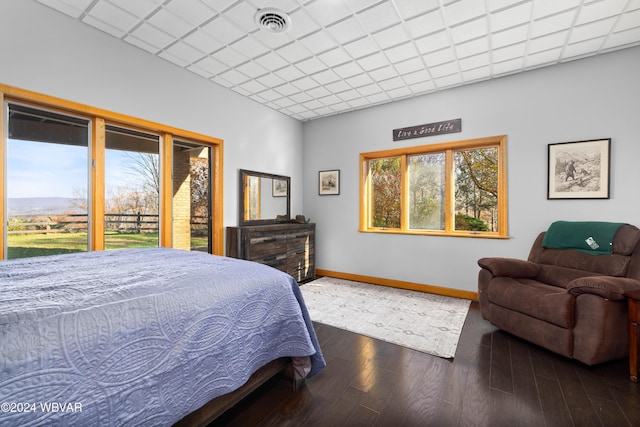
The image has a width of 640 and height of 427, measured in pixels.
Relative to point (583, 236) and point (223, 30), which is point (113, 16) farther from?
point (583, 236)

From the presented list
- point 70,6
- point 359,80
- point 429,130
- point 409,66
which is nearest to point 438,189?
point 429,130

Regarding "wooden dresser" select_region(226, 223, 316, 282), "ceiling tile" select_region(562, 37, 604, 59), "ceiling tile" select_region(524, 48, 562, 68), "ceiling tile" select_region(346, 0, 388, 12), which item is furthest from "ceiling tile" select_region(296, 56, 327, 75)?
"ceiling tile" select_region(562, 37, 604, 59)

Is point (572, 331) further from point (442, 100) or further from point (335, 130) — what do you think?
point (335, 130)

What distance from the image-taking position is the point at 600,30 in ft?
8.40

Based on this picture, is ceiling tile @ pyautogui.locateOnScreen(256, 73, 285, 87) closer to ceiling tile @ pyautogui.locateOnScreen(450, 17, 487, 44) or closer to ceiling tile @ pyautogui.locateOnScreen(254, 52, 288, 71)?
ceiling tile @ pyautogui.locateOnScreen(254, 52, 288, 71)

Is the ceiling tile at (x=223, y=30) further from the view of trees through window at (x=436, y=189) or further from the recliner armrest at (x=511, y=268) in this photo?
the recliner armrest at (x=511, y=268)

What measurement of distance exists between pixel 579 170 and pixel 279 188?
407cm

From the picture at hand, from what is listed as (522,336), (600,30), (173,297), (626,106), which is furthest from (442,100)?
(173,297)

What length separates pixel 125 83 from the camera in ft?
9.19

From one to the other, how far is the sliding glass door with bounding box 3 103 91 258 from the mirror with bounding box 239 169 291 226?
1.84 m

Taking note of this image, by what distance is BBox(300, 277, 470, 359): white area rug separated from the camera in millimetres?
2555

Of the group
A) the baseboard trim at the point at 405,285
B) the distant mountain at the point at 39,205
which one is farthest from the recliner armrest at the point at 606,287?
the distant mountain at the point at 39,205

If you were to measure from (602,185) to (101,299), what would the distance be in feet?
14.6

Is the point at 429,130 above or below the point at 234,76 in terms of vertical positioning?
below
